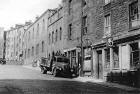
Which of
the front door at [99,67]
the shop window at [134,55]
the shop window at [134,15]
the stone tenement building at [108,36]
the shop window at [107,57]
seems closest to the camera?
the shop window at [134,55]

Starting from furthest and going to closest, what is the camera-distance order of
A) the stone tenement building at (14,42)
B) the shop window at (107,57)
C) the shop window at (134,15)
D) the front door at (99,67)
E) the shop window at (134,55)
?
the stone tenement building at (14,42) < the front door at (99,67) < the shop window at (107,57) < the shop window at (134,15) < the shop window at (134,55)

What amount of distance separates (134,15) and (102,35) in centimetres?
463

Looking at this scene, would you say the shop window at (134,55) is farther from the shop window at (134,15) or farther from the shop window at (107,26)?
the shop window at (107,26)

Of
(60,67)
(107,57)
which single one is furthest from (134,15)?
(60,67)

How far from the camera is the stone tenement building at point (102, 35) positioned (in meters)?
18.8

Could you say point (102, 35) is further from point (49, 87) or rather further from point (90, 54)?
point (49, 87)

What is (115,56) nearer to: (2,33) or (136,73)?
(136,73)

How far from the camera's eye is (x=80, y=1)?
2944 centimetres

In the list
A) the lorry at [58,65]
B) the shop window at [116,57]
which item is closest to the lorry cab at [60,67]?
the lorry at [58,65]

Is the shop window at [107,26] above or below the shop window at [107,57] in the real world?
above

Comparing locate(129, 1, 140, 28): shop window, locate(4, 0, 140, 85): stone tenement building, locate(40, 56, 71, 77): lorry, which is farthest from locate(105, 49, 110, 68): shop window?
locate(40, 56, 71, 77): lorry

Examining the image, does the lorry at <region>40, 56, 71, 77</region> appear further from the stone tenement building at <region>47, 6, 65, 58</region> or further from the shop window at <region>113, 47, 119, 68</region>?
the stone tenement building at <region>47, 6, 65, 58</region>

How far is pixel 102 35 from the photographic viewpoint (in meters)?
23.0

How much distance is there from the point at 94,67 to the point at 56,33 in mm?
16711
